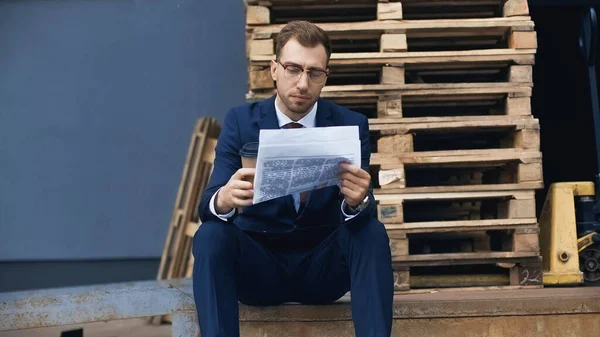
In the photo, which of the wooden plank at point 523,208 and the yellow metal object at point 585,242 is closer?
the wooden plank at point 523,208

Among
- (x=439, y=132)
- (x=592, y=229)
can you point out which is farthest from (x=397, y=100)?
(x=592, y=229)

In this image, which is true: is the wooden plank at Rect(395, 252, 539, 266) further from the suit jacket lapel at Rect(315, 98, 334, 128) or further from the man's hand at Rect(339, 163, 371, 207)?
the man's hand at Rect(339, 163, 371, 207)

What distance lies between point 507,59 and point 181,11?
2.89 m

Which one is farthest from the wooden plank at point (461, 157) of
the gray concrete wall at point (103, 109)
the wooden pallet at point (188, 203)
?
the gray concrete wall at point (103, 109)

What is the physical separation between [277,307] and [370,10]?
199 cm

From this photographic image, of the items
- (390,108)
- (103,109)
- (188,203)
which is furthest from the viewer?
(103,109)

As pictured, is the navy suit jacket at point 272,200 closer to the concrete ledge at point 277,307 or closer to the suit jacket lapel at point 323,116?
the suit jacket lapel at point 323,116

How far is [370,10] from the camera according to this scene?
481cm

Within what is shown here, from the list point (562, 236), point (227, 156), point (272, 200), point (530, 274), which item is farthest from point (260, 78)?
point (562, 236)

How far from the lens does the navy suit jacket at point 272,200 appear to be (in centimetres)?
354

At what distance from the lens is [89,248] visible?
6.31 meters

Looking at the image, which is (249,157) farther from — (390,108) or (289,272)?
(390,108)

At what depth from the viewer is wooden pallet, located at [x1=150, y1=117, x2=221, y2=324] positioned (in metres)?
5.95

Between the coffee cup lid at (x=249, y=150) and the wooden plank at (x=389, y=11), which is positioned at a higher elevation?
the wooden plank at (x=389, y=11)
